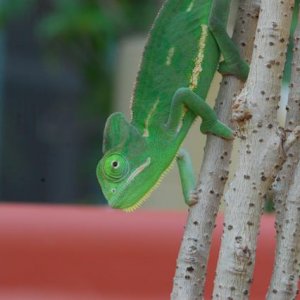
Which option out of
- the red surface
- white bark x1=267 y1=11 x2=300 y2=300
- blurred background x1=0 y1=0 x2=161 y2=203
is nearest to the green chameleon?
white bark x1=267 y1=11 x2=300 y2=300

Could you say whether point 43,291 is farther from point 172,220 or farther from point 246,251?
point 246,251

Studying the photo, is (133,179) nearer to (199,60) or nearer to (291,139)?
(199,60)

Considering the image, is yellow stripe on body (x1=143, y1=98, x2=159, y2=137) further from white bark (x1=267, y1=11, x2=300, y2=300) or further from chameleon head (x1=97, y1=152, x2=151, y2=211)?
white bark (x1=267, y1=11, x2=300, y2=300)

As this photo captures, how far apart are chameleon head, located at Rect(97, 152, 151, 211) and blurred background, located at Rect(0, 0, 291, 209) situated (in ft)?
7.26

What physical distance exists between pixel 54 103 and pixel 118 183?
3.12m

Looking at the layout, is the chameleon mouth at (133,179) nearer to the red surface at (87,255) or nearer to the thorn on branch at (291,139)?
the thorn on branch at (291,139)

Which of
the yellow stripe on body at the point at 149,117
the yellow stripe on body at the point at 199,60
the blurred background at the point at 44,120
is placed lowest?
the yellow stripe on body at the point at 149,117

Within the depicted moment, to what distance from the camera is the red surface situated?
2238mm

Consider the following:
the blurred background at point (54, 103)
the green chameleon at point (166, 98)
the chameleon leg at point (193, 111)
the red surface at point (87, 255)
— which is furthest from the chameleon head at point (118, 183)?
the blurred background at point (54, 103)

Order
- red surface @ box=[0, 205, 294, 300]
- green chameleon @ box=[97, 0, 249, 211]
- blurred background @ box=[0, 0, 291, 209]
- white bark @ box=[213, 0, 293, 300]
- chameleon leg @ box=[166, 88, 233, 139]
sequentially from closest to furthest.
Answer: white bark @ box=[213, 0, 293, 300] → chameleon leg @ box=[166, 88, 233, 139] → green chameleon @ box=[97, 0, 249, 211] → red surface @ box=[0, 205, 294, 300] → blurred background @ box=[0, 0, 291, 209]

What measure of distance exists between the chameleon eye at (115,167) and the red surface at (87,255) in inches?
33.3

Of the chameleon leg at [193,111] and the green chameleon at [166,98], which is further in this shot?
the green chameleon at [166,98]

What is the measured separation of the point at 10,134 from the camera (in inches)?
171

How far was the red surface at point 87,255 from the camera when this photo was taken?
2238 millimetres
